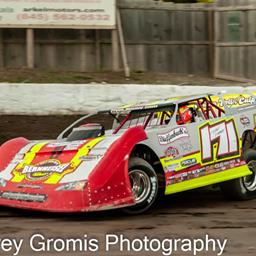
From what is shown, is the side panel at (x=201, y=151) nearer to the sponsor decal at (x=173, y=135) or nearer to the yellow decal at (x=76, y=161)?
the sponsor decal at (x=173, y=135)

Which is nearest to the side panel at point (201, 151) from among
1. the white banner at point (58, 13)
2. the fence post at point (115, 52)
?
the white banner at point (58, 13)

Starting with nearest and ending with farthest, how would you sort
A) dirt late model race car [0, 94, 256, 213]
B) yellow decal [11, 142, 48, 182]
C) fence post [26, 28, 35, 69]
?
dirt late model race car [0, 94, 256, 213]
yellow decal [11, 142, 48, 182]
fence post [26, 28, 35, 69]

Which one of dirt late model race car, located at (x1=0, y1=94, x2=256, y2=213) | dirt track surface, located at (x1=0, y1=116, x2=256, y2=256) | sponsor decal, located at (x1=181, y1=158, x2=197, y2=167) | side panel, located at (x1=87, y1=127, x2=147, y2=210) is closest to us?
dirt track surface, located at (x1=0, y1=116, x2=256, y2=256)

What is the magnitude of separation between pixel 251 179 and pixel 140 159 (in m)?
2.27

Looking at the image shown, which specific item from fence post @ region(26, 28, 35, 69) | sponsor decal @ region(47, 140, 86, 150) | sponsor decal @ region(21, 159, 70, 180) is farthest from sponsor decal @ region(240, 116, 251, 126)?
fence post @ region(26, 28, 35, 69)

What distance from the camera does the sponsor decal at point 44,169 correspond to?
7.95 m

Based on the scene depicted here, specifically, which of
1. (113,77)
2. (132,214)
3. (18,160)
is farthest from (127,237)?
(113,77)

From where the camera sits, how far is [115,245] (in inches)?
252

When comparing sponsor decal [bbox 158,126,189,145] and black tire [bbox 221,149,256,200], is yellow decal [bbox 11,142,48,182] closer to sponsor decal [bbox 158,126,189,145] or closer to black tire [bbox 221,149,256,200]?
sponsor decal [bbox 158,126,189,145]

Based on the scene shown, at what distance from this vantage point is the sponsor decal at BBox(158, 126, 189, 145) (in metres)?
8.29

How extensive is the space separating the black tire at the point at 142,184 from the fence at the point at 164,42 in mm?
8552

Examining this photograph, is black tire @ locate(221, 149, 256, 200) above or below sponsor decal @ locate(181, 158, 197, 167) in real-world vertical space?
below

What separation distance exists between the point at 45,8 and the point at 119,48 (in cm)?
214

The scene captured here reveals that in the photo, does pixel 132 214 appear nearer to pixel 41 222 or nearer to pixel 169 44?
pixel 41 222
